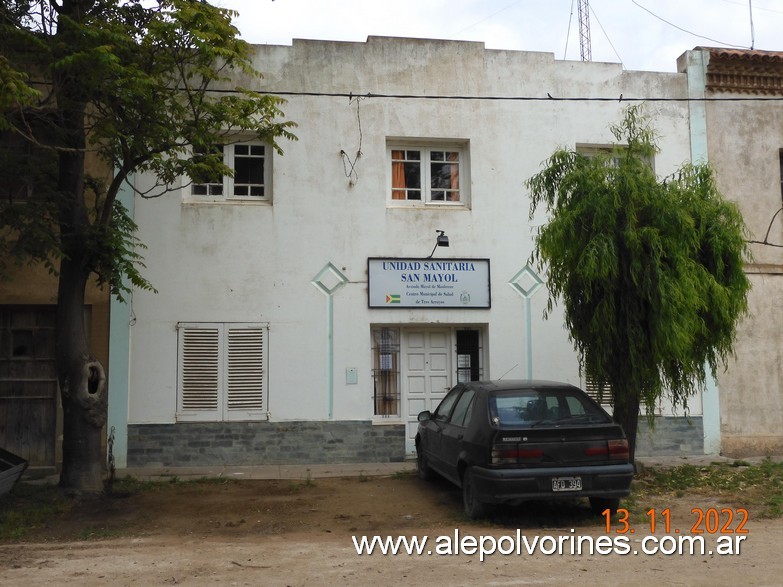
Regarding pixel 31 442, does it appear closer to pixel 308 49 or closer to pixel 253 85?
pixel 253 85

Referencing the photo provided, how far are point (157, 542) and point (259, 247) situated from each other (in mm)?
5934

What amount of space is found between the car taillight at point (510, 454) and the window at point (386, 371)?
17.2 ft

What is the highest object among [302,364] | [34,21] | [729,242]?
[34,21]

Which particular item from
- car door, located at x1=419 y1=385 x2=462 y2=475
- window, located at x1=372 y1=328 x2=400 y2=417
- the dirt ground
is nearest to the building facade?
the dirt ground

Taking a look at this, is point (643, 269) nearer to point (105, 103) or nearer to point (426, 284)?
point (426, 284)

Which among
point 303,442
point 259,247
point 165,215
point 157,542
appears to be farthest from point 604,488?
point 165,215

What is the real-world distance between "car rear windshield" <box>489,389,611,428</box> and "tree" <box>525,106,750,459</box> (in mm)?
1515

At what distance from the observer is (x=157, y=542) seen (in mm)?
7621

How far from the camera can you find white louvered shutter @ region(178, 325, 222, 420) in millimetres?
12273

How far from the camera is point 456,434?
8898mm

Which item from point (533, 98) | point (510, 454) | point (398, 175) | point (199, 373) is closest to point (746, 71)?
point (533, 98)

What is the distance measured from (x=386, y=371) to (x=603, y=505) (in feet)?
17.2

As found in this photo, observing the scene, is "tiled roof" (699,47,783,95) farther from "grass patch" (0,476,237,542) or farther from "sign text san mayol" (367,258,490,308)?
"grass patch" (0,476,237,542)

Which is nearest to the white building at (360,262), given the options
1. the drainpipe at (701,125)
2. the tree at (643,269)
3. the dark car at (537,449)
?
the drainpipe at (701,125)
